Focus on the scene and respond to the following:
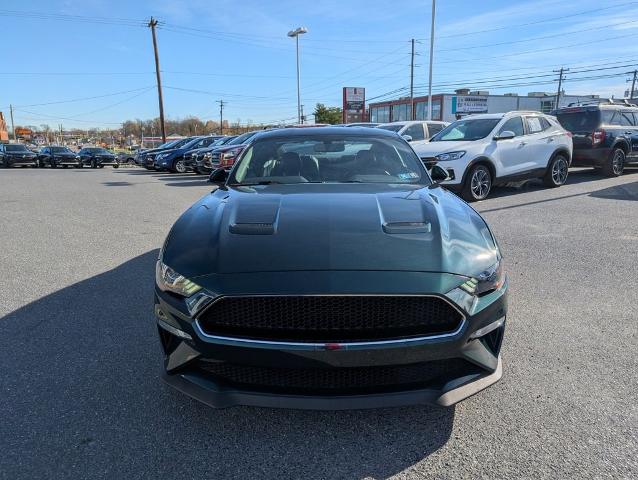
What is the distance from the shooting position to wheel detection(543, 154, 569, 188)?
37.3ft

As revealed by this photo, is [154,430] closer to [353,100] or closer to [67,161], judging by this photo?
[67,161]

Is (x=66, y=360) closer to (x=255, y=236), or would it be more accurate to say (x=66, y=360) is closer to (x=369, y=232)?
(x=255, y=236)

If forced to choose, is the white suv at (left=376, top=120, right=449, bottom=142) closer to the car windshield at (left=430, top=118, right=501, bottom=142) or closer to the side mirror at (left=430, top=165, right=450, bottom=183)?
the car windshield at (left=430, top=118, right=501, bottom=142)

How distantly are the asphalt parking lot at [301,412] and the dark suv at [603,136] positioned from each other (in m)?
8.90

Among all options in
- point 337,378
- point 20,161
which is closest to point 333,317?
point 337,378

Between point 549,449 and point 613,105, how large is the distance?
14.1 m

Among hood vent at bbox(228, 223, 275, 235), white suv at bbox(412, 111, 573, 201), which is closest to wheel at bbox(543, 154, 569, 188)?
white suv at bbox(412, 111, 573, 201)

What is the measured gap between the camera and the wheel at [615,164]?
1298 cm

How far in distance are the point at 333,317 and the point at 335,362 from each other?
20 centimetres

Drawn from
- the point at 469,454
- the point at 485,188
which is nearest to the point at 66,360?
the point at 469,454

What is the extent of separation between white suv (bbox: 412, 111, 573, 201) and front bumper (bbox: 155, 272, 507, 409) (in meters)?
7.45

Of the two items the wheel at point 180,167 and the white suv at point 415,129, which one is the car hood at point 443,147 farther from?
the wheel at point 180,167

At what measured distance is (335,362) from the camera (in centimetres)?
218

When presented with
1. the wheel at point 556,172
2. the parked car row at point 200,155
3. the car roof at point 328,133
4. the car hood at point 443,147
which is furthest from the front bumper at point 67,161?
the car roof at point 328,133
